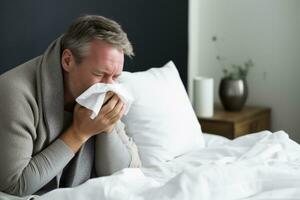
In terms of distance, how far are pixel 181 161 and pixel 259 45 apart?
4.76ft

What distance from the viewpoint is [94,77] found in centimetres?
156

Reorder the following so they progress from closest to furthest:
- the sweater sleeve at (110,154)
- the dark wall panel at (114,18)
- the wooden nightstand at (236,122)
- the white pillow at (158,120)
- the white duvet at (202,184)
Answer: the white duvet at (202,184) < the sweater sleeve at (110,154) < the white pillow at (158,120) < the dark wall panel at (114,18) < the wooden nightstand at (236,122)

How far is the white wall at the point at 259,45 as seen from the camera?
3.10 metres

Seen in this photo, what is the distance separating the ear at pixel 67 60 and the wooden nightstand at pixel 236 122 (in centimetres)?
143

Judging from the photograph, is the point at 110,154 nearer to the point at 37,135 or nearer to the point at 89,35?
the point at 37,135

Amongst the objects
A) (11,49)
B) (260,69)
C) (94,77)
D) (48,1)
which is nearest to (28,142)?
(94,77)

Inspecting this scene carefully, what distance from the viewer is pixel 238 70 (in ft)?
10.4

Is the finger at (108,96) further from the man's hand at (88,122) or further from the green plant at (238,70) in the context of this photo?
the green plant at (238,70)

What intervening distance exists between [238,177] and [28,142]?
1.83 feet

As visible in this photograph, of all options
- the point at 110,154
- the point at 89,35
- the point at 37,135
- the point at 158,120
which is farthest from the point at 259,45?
the point at 37,135

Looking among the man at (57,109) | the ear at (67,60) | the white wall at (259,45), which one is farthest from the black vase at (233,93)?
the ear at (67,60)

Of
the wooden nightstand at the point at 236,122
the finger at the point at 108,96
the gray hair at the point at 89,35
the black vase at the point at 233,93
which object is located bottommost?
the wooden nightstand at the point at 236,122

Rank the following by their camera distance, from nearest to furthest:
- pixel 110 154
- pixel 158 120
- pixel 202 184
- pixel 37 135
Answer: pixel 202 184 < pixel 37 135 < pixel 110 154 < pixel 158 120

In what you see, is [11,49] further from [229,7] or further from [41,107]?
[229,7]
